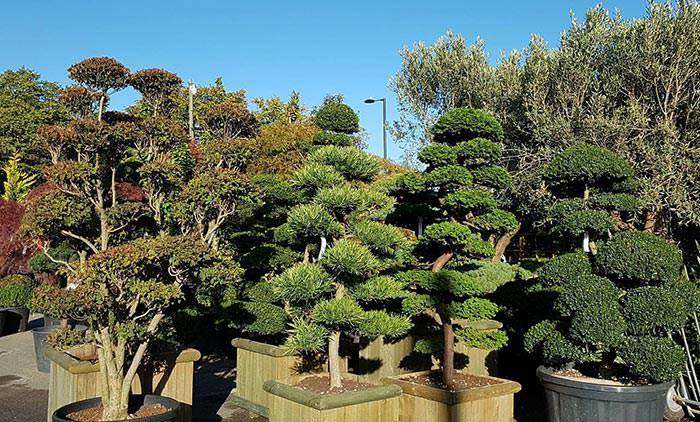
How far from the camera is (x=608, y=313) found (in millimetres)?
4238

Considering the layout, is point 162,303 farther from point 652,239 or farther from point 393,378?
point 652,239

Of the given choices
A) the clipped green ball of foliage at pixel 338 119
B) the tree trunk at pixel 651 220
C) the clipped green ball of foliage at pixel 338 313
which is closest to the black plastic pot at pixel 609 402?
the clipped green ball of foliage at pixel 338 313

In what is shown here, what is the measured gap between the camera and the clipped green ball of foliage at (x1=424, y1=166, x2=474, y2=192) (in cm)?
480

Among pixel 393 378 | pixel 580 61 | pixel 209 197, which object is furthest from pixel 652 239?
pixel 580 61

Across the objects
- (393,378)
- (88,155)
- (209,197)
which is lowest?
(393,378)

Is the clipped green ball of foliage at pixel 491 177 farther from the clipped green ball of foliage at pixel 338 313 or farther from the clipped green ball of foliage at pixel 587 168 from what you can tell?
the clipped green ball of foliage at pixel 338 313

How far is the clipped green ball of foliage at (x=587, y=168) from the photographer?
185 inches

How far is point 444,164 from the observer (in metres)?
4.93

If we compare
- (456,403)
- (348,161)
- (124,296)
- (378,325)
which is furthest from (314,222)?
(456,403)

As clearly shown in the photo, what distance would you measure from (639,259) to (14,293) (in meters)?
13.2

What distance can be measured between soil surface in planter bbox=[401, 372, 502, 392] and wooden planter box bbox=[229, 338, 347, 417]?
3.45ft

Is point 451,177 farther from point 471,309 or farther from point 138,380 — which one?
point 138,380

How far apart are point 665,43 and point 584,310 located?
6.56 metres

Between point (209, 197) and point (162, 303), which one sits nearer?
point (162, 303)
